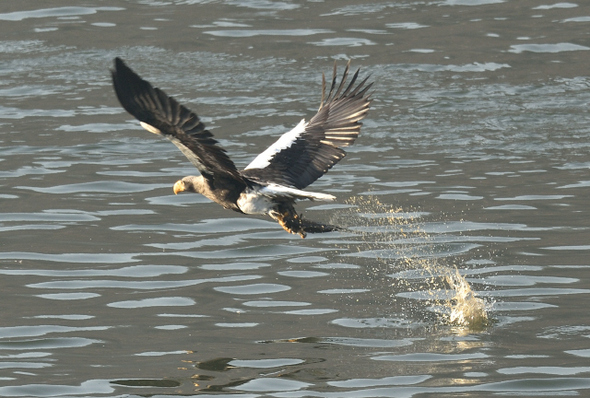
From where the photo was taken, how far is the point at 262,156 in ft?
27.4

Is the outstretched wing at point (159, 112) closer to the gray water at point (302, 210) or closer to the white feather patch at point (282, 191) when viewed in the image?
the white feather patch at point (282, 191)

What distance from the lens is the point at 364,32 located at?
15148 millimetres

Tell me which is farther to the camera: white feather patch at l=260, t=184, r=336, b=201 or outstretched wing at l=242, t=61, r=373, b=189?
outstretched wing at l=242, t=61, r=373, b=189

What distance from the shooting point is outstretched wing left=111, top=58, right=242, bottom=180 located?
612 cm

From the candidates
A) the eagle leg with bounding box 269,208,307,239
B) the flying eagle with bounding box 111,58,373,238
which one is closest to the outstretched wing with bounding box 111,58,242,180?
the flying eagle with bounding box 111,58,373,238

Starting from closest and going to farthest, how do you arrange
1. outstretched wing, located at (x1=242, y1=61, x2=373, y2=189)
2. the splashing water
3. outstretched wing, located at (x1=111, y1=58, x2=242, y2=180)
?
outstretched wing, located at (x1=111, y1=58, x2=242, y2=180)
the splashing water
outstretched wing, located at (x1=242, y1=61, x2=373, y2=189)

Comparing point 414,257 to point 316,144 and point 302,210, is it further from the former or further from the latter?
point 302,210

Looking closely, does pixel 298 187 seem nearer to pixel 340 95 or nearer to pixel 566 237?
pixel 340 95

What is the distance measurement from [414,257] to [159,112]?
127 inches

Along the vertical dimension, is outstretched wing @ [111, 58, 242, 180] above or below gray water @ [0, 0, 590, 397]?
above

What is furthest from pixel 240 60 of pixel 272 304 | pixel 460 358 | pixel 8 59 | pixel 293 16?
pixel 460 358

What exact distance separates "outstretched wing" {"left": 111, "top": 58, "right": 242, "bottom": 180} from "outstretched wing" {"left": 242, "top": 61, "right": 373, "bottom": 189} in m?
1.41

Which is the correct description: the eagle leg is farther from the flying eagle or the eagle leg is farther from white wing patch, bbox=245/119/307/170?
white wing patch, bbox=245/119/307/170

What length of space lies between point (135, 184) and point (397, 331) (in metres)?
4.29
